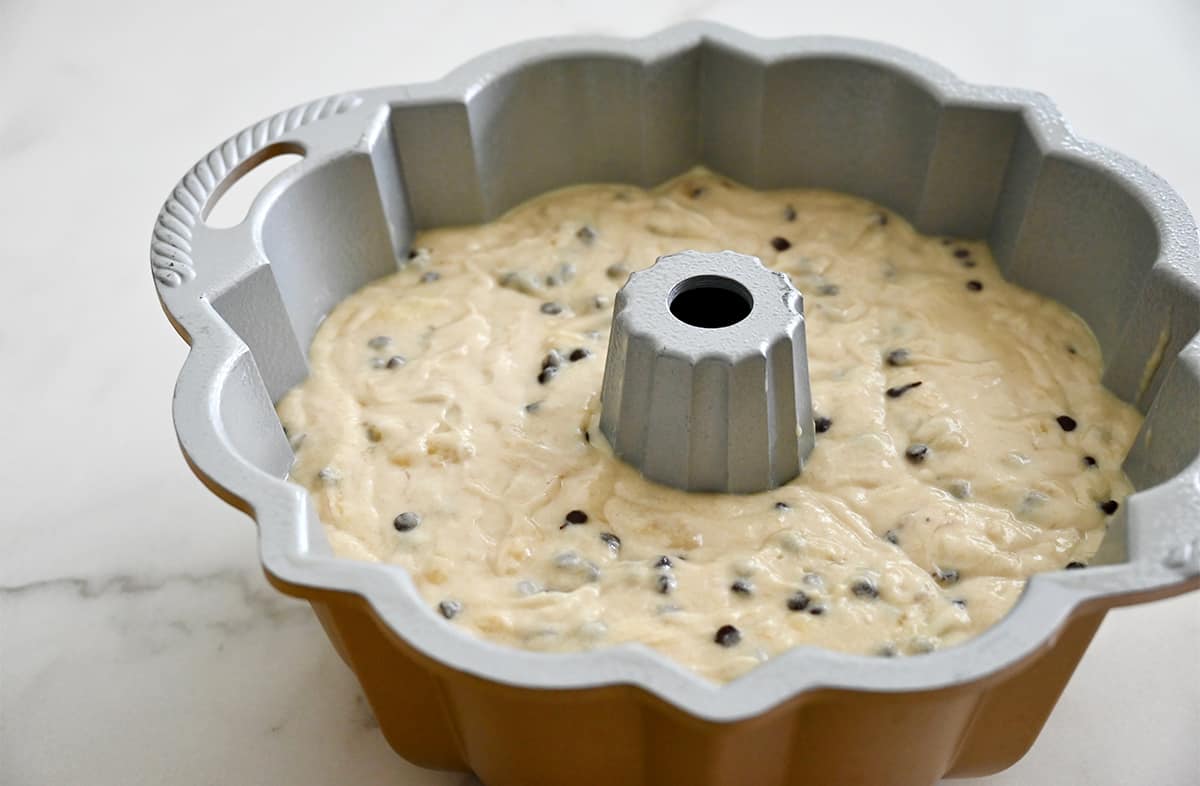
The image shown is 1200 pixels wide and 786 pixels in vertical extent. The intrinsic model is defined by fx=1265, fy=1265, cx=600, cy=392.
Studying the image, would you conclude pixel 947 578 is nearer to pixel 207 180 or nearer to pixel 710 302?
pixel 710 302

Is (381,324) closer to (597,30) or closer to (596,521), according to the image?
(596,521)

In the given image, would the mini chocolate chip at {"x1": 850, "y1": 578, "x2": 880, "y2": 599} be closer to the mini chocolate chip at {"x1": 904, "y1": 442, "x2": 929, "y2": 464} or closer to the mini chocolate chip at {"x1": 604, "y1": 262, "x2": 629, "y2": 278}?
the mini chocolate chip at {"x1": 904, "y1": 442, "x2": 929, "y2": 464}

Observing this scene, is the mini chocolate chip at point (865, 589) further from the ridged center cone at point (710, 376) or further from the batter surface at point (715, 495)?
the ridged center cone at point (710, 376)

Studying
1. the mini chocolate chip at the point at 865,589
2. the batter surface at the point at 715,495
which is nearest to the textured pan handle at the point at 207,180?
the batter surface at the point at 715,495

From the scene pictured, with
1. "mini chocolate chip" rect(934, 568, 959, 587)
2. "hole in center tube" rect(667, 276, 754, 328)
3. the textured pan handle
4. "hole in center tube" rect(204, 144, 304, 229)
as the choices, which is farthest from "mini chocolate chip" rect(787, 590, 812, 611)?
"hole in center tube" rect(204, 144, 304, 229)

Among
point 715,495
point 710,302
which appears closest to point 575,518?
point 715,495

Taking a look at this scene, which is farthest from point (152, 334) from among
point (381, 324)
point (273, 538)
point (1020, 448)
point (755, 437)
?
point (1020, 448)
